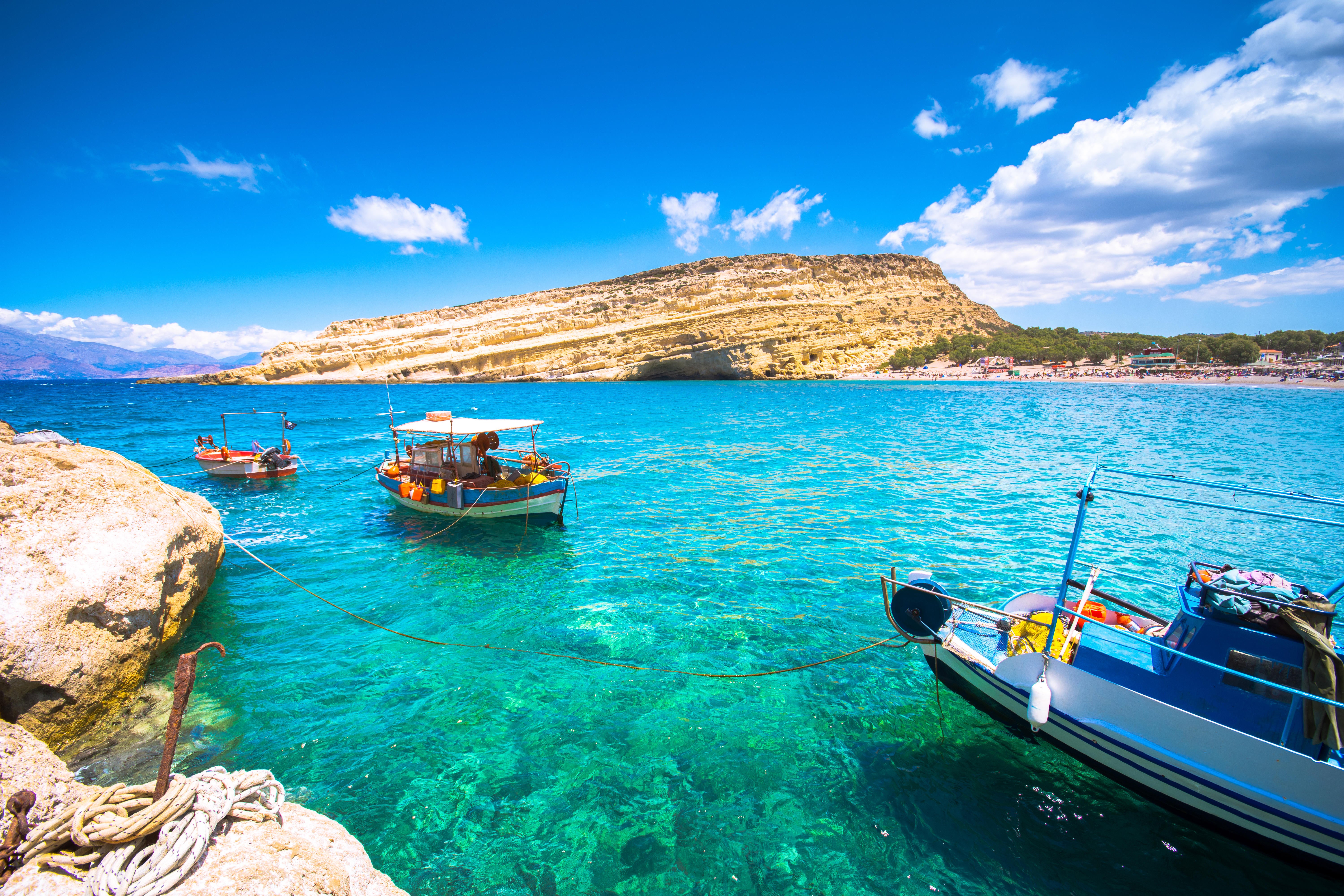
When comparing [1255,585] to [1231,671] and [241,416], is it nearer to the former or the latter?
[1231,671]

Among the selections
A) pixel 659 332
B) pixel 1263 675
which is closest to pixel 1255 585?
pixel 1263 675

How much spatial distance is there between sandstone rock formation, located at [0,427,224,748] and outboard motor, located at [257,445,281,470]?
1437 centimetres

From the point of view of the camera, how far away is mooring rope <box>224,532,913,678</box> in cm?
861

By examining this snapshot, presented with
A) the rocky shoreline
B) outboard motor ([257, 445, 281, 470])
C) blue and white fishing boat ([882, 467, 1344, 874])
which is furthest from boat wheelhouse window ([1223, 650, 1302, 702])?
outboard motor ([257, 445, 281, 470])

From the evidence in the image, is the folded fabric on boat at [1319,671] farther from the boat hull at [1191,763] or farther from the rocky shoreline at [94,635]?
the rocky shoreline at [94,635]

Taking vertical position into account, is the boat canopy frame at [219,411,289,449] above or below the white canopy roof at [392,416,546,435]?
below

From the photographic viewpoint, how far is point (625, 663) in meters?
9.02

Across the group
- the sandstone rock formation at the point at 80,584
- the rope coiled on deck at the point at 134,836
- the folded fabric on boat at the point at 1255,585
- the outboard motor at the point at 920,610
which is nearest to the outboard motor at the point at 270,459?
the sandstone rock formation at the point at 80,584

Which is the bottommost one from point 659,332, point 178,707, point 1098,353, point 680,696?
point 680,696

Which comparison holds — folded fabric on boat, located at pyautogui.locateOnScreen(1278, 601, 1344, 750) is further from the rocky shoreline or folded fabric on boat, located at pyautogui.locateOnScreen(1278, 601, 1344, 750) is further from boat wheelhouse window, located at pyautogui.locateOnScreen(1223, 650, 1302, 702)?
the rocky shoreline

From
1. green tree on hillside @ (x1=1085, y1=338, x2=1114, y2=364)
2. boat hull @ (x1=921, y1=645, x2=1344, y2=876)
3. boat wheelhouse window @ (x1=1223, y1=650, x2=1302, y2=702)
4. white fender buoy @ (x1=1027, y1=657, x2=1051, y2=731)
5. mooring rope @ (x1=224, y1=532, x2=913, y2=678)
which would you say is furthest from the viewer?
green tree on hillside @ (x1=1085, y1=338, x2=1114, y2=364)

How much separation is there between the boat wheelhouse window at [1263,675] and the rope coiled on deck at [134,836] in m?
8.22

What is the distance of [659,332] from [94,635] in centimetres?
9092

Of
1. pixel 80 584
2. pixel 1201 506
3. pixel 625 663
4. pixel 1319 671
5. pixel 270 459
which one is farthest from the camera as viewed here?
pixel 270 459
